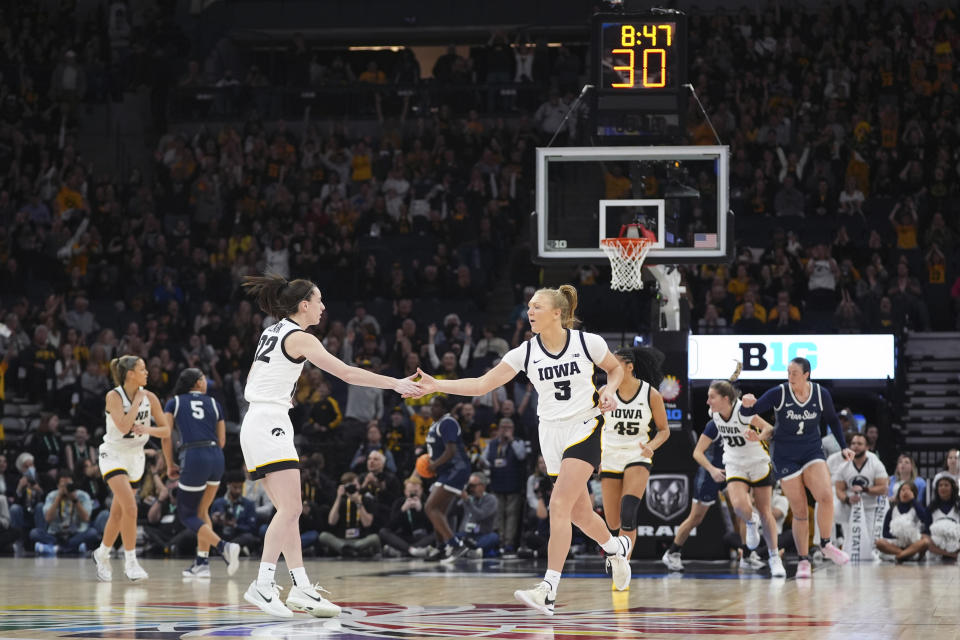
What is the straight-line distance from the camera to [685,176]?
1633 centimetres

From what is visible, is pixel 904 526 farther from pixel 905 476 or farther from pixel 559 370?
pixel 559 370

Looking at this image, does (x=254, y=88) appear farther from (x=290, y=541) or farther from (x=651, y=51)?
(x=290, y=541)

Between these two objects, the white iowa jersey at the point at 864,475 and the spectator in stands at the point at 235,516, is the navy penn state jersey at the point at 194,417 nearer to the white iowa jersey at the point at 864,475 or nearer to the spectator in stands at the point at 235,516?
the spectator in stands at the point at 235,516

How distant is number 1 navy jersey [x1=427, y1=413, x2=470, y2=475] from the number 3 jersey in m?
3.88

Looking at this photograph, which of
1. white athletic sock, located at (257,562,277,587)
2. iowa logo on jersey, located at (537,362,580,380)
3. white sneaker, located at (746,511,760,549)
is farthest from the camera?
white sneaker, located at (746,511,760,549)

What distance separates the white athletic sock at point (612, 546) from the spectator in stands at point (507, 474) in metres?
7.21

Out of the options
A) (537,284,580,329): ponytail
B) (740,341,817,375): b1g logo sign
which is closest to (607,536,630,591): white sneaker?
(537,284,580,329): ponytail

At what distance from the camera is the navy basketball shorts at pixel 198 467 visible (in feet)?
46.7

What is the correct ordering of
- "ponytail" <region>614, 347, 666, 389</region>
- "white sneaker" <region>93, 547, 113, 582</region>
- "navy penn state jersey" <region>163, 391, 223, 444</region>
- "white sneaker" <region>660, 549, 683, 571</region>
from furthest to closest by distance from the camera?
1. "white sneaker" <region>660, 549, 683, 571</region>
2. "navy penn state jersey" <region>163, 391, 223, 444</region>
3. "white sneaker" <region>93, 547, 113, 582</region>
4. "ponytail" <region>614, 347, 666, 389</region>

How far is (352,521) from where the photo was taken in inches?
717

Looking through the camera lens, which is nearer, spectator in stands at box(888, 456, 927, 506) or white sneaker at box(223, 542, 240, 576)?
white sneaker at box(223, 542, 240, 576)

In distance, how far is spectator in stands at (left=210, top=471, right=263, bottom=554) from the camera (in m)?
18.5

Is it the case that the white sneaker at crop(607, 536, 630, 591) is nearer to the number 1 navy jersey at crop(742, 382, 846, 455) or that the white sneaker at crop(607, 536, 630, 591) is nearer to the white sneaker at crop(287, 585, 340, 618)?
the white sneaker at crop(287, 585, 340, 618)

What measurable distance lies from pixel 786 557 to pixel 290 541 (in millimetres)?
Result: 9782
